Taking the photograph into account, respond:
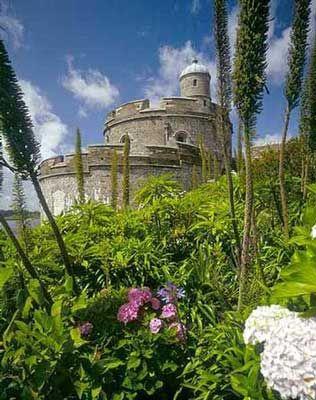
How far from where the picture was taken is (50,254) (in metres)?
3.22

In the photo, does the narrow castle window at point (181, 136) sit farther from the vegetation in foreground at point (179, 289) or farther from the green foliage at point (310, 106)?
the green foliage at point (310, 106)

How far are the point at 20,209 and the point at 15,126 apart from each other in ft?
3.10

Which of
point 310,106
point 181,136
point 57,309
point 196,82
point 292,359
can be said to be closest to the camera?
point 292,359

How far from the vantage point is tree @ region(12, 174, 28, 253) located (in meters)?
2.86

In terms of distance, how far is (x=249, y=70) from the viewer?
2.17m

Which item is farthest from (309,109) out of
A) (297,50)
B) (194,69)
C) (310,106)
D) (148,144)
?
(194,69)

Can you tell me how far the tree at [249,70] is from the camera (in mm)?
2117

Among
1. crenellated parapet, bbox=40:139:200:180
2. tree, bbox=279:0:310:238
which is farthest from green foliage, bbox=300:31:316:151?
crenellated parapet, bbox=40:139:200:180

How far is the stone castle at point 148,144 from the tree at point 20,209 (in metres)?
10.1

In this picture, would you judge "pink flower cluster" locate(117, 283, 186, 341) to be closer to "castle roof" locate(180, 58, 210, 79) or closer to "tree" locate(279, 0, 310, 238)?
"tree" locate(279, 0, 310, 238)

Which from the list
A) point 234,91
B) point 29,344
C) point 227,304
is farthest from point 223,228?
point 29,344

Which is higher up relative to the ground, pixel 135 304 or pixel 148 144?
pixel 148 144

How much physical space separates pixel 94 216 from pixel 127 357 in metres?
1.96

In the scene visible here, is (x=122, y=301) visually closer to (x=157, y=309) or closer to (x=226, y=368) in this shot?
(x=157, y=309)
